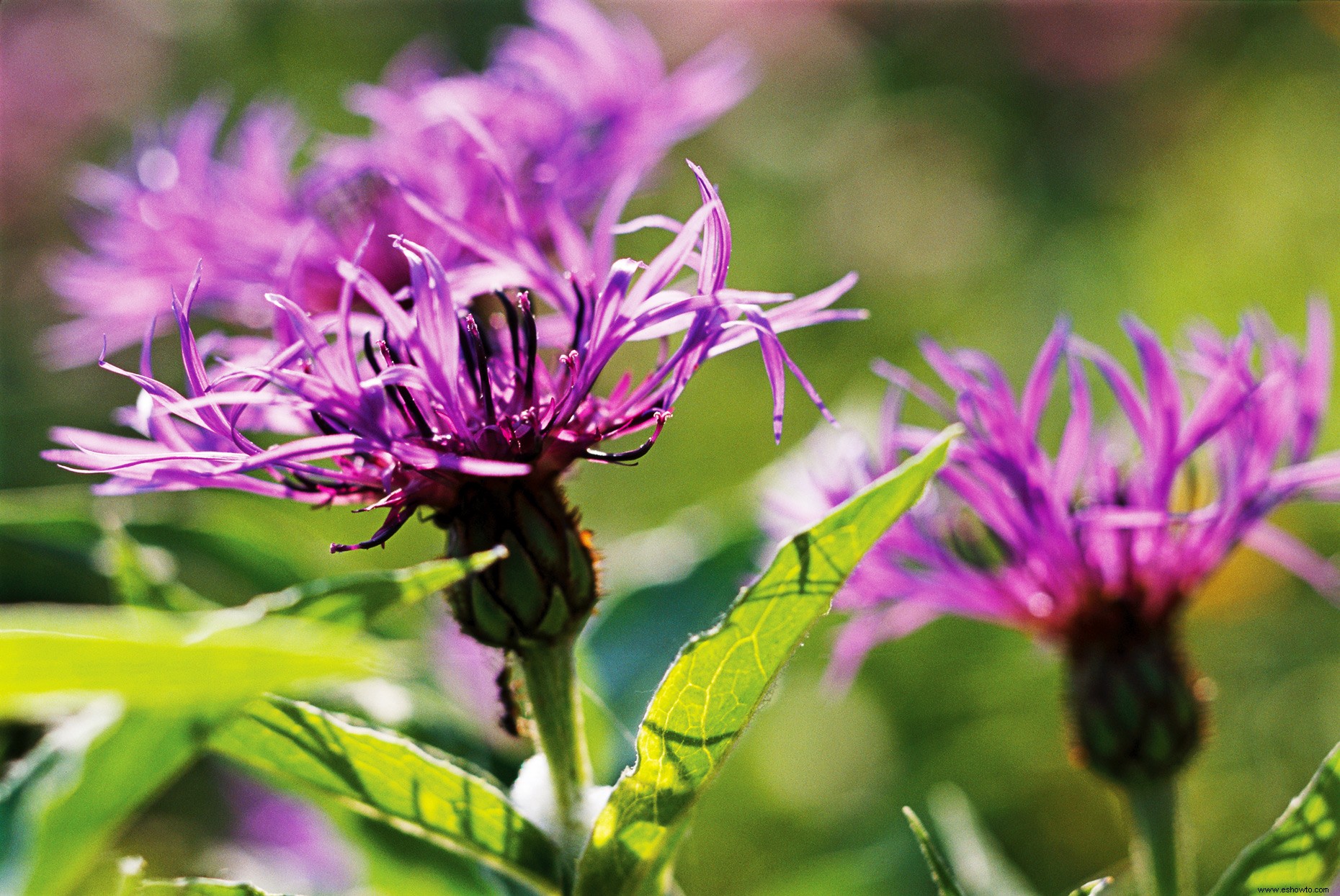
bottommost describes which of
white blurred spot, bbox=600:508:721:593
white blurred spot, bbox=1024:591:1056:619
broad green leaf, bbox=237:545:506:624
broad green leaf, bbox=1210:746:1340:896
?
broad green leaf, bbox=1210:746:1340:896

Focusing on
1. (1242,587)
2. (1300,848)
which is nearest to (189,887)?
(1300,848)

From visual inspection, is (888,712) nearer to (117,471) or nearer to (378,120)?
(378,120)

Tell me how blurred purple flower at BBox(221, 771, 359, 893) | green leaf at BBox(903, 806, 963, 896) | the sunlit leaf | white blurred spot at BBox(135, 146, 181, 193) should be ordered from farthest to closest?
white blurred spot at BBox(135, 146, 181, 193), blurred purple flower at BBox(221, 771, 359, 893), green leaf at BBox(903, 806, 963, 896), the sunlit leaf

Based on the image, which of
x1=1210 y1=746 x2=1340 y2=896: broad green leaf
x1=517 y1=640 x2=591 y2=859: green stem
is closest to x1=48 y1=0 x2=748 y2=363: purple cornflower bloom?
x1=517 y1=640 x2=591 y2=859: green stem

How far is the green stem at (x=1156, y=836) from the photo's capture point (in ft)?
2.15

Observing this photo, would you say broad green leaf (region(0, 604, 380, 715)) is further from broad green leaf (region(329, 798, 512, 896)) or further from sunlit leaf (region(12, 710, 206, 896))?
broad green leaf (region(329, 798, 512, 896))

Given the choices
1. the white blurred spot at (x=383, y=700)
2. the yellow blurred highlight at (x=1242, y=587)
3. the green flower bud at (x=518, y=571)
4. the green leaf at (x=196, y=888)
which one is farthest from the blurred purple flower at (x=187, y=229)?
the yellow blurred highlight at (x=1242, y=587)

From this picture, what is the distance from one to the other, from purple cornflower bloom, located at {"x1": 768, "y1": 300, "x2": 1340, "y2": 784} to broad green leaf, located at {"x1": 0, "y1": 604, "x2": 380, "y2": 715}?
435 mm

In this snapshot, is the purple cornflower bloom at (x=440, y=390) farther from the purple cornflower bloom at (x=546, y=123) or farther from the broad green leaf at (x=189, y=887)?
the purple cornflower bloom at (x=546, y=123)

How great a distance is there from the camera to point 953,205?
2.61m

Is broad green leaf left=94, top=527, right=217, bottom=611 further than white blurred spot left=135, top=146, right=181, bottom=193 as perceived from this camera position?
No

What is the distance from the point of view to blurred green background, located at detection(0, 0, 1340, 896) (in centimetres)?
116

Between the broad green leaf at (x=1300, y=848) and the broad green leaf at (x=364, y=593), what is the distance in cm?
34

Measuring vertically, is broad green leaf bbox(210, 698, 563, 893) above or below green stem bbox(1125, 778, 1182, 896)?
above
